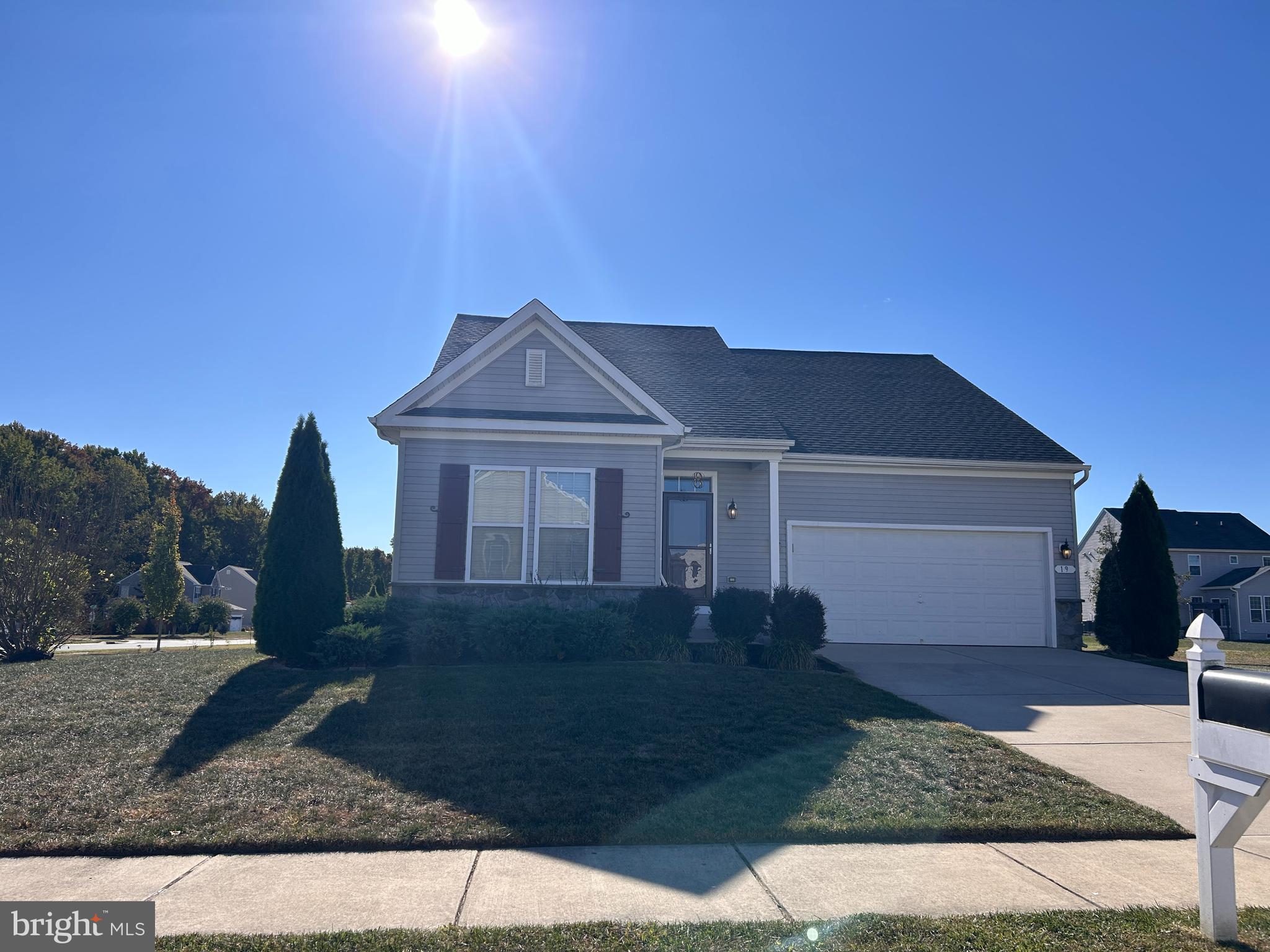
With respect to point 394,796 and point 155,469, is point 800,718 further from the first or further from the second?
point 155,469

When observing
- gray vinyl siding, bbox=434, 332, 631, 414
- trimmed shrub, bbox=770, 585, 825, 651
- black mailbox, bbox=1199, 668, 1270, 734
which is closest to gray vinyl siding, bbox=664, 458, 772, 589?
gray vinyl siding, bbox=434, 332, 631, 414

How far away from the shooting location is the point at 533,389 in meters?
12.7

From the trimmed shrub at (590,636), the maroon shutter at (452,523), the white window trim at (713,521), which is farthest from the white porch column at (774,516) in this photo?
the maroon shutter at (452,523)

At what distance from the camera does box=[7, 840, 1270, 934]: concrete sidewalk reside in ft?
13.0

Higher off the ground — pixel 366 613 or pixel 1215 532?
pixel 1215 532

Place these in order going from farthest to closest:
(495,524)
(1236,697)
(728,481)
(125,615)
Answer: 1. (125,615)
2. (728,481)
3. (495,524)
4. (1236,697)

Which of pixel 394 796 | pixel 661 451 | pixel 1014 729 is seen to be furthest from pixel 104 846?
pixel 661 451

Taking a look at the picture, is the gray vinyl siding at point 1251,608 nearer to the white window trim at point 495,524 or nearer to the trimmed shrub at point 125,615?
the white window trim at point 495,524

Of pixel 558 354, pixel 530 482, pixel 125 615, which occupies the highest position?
pixel 558 354

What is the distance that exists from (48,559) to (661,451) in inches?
417

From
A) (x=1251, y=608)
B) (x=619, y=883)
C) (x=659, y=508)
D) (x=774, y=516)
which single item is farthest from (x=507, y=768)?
(x=1251, y=608)

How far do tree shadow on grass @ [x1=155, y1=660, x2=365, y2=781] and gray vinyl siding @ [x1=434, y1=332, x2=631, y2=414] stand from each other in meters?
4.60

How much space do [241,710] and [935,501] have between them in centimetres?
1203

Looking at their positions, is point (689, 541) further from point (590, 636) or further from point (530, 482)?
point (590, 636)
